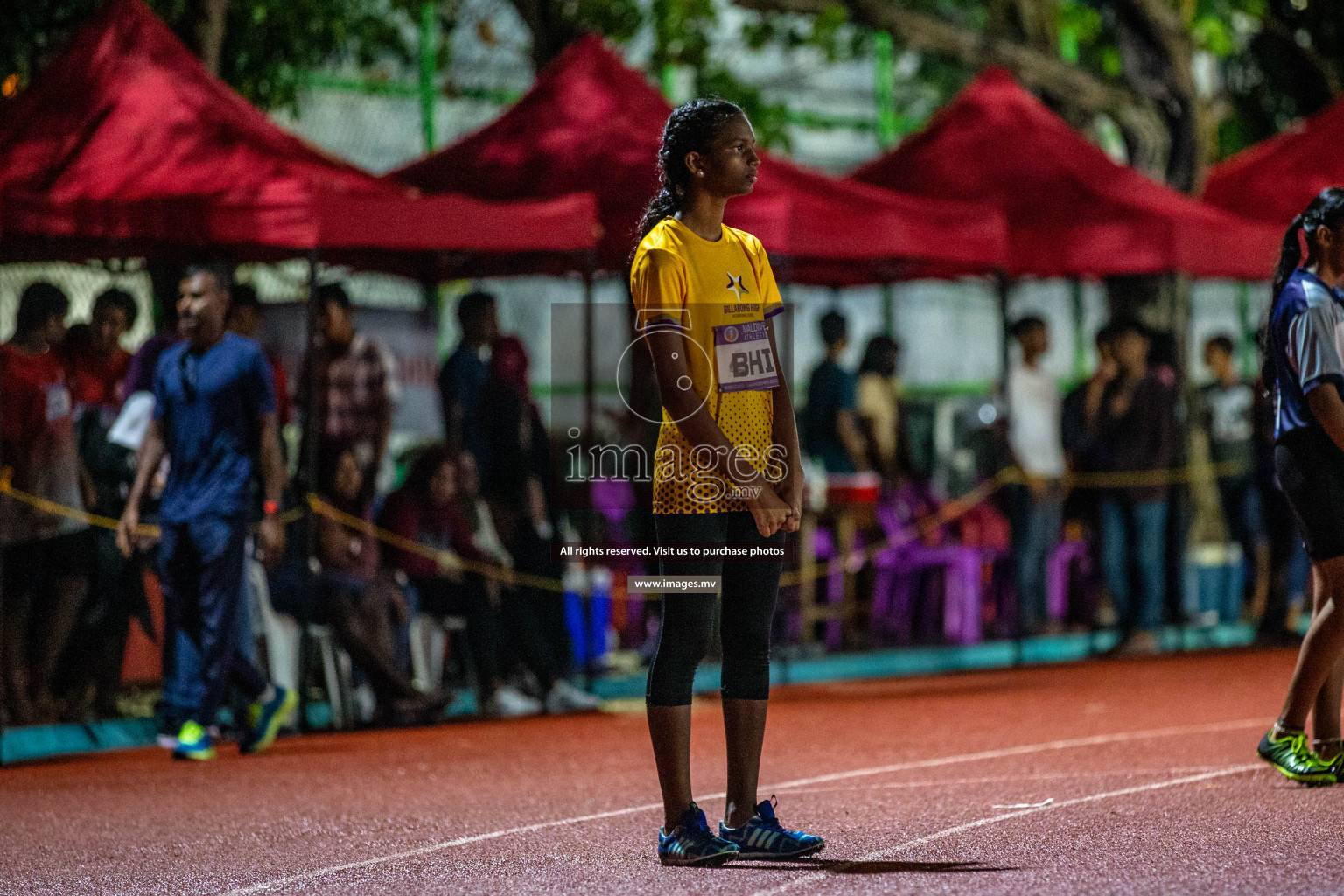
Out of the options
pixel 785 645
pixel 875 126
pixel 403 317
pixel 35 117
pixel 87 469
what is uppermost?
pixel 875 126

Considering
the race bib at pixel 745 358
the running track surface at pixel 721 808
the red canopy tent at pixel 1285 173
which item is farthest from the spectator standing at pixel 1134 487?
the race bib at pixel 745 358

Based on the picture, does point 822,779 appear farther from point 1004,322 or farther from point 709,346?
point 1004,322

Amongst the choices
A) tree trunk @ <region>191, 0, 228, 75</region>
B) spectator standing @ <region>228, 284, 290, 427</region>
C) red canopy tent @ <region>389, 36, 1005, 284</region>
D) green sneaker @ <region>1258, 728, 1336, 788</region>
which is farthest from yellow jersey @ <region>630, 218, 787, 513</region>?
tree trunk @ <region>191, 0, 228, 75</region>

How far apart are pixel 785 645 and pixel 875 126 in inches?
359

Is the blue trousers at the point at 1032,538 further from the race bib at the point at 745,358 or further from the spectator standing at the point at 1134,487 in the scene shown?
the race bib at the point at 745,358

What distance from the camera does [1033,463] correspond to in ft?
43.2

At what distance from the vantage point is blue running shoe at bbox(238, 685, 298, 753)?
905 cm

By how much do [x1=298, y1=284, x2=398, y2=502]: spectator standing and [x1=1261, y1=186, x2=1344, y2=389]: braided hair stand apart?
4.96 m

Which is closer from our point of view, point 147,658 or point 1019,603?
point 147,658

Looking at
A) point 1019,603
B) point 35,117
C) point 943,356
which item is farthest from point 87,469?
point 943,356

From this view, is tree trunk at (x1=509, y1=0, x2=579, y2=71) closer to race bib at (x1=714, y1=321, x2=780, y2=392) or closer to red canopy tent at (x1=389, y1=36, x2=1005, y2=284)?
red canopy tent at (x1=389, y1=36, x2=1005, y2=284)

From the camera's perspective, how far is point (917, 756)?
8.30m

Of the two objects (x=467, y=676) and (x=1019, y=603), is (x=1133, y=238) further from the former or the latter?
(x=467, y=676)

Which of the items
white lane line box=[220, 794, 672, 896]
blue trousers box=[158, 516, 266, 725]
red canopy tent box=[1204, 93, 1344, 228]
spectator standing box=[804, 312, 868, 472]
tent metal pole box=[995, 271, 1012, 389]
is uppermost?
red canopy tent box=[1204, 93, 1344, 228]
